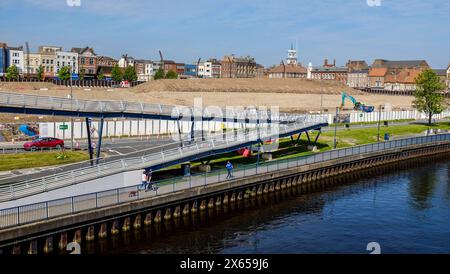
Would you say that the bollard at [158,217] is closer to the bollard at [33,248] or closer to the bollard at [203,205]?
the bollard at [203,205]

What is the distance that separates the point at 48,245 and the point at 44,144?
27.2 meters

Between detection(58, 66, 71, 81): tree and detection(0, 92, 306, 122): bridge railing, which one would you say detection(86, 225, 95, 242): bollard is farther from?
detection(58, 66, 71, 81): tree

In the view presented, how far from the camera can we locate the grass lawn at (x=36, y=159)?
45.0 metres

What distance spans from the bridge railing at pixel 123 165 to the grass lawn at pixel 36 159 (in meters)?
9.43

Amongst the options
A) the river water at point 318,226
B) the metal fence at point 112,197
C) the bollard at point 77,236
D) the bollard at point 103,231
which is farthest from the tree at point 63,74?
the bollard at point 77,236

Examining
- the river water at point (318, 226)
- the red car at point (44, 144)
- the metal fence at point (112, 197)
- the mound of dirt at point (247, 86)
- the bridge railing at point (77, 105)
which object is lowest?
the river water at point (318, 226)

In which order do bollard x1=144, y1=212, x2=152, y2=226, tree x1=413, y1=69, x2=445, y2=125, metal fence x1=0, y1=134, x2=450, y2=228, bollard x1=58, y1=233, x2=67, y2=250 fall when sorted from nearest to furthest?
metal fence x1=0, y1=134, x2=450, y2=228
bollard x1=58, y1=233, x2=67, y2=250
bollard x1=144, y1=212, x2=152, y2=226
tree x1=413, y1=69, x2=445, y2=125

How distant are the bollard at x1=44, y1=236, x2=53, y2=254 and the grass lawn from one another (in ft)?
54.6

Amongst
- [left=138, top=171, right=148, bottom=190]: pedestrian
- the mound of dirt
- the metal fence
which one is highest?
the mound of dirt

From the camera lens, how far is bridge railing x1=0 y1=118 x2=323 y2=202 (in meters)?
31.3

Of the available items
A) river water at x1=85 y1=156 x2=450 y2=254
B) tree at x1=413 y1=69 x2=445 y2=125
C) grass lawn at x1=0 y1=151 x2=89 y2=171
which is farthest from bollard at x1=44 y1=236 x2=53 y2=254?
tree at x1=413 y1=69 x2=445 y2=125

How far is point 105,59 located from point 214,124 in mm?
137818

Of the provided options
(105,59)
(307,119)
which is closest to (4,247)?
(307,119)
